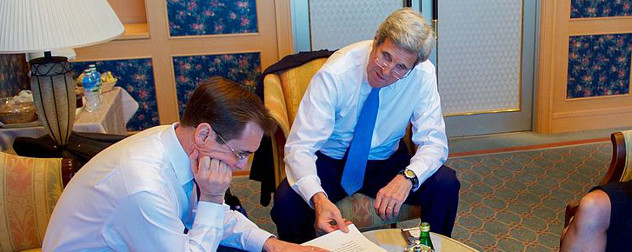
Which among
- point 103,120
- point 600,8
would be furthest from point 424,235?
point 600,8

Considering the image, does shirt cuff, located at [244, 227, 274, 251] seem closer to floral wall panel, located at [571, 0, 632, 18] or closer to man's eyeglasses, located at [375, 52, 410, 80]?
man's eyeglasses, located at [375, 52, 410, 80]

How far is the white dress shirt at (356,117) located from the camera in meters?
2.31

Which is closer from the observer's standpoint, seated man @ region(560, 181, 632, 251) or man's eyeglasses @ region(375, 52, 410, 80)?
seated man @ region(560, 181, 632, 251)

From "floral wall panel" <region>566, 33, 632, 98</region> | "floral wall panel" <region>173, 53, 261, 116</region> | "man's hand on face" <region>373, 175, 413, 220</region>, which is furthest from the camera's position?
"floral wall panel" <region>566, 33, 632, 98</region>

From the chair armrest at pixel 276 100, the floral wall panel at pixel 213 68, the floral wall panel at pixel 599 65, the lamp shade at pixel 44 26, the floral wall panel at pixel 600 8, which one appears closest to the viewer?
the lamp shade at pixel 44 26

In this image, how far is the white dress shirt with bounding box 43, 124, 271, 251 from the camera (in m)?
1.38

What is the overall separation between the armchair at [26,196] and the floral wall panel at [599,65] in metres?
3.41

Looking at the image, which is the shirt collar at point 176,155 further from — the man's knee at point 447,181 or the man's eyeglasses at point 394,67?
the man's knee at point 447,181

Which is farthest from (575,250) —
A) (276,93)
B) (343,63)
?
(276,93)

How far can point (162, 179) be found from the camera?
1.42 m

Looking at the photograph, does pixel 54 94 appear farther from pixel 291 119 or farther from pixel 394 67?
pixel 394 67

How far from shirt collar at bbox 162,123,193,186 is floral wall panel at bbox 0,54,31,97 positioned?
185cm

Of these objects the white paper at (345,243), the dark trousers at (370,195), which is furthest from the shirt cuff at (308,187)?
the white paper at (345,243)

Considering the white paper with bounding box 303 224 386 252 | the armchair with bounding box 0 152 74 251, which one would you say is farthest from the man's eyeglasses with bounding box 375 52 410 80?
the armchair with bounding box 0 152 74 251
